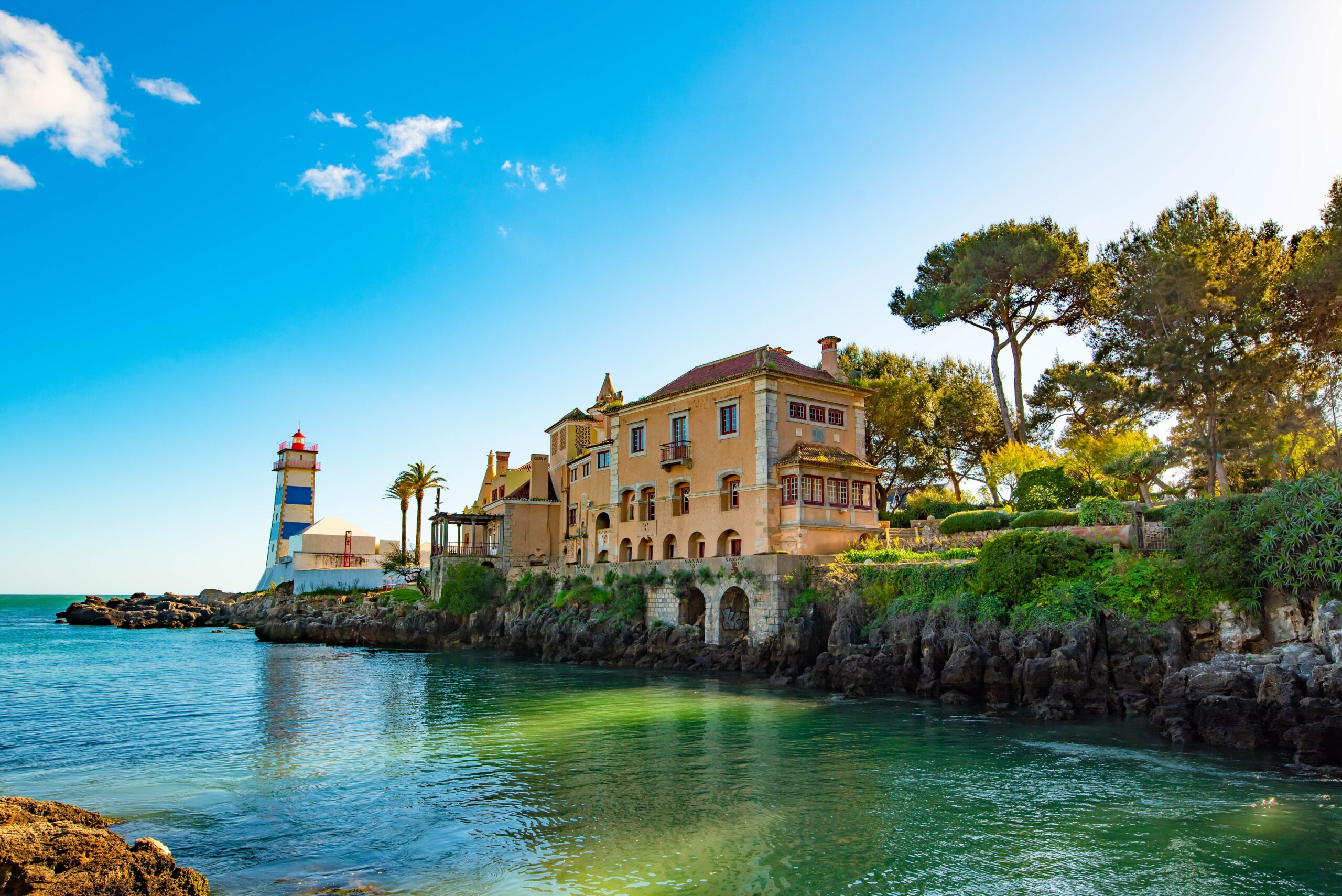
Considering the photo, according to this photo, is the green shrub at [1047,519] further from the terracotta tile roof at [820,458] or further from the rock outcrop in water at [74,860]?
the rock outcrop in water at [74,860]

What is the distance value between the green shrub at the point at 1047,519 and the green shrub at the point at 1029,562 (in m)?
4.37

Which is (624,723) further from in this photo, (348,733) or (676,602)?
(676,602)

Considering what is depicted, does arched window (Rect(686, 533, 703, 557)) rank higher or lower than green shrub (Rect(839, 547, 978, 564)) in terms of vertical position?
higher

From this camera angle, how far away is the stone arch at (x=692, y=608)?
120ft

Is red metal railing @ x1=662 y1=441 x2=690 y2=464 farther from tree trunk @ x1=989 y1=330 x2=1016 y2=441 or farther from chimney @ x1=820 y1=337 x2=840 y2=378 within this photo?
tree trunk @ x1=989 y1=330 x2=1016 y2=441

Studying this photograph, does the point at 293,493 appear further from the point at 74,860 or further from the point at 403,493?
the point at 74,860

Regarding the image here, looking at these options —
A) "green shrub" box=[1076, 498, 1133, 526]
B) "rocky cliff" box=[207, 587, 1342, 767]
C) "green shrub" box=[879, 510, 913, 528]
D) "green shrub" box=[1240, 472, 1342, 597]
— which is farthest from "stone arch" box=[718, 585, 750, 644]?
"green shrub" box=[1240, 472, 1342, 597]

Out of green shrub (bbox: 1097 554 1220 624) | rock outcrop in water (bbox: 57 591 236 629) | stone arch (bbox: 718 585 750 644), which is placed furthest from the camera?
rock outcrop in water (bbox: 57 591 236 629)

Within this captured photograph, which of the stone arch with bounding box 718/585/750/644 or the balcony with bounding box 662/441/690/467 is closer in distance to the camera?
the stone arch with bounding box 718/585/750/644

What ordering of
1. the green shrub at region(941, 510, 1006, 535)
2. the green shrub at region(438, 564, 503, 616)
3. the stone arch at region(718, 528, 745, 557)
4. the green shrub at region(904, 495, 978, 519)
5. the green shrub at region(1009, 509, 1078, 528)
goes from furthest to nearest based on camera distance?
1. the green shrub at region(438, 564, 503, 616)
2. the green shrub at region(904, 495, 978, 519)
3. the stone arch at region(718, 528, 745, 557)
4. the green shrub at region(941, 510, 1006, 535)
5. the green shrub at region(1009, 509, 1078, 528)

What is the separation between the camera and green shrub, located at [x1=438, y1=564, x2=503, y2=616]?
4991 centimetres

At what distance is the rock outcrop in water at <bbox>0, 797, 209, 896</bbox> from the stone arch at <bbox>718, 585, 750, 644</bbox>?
26.0m

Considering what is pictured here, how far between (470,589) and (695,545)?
1731 cm

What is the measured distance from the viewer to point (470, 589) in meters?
50.2
